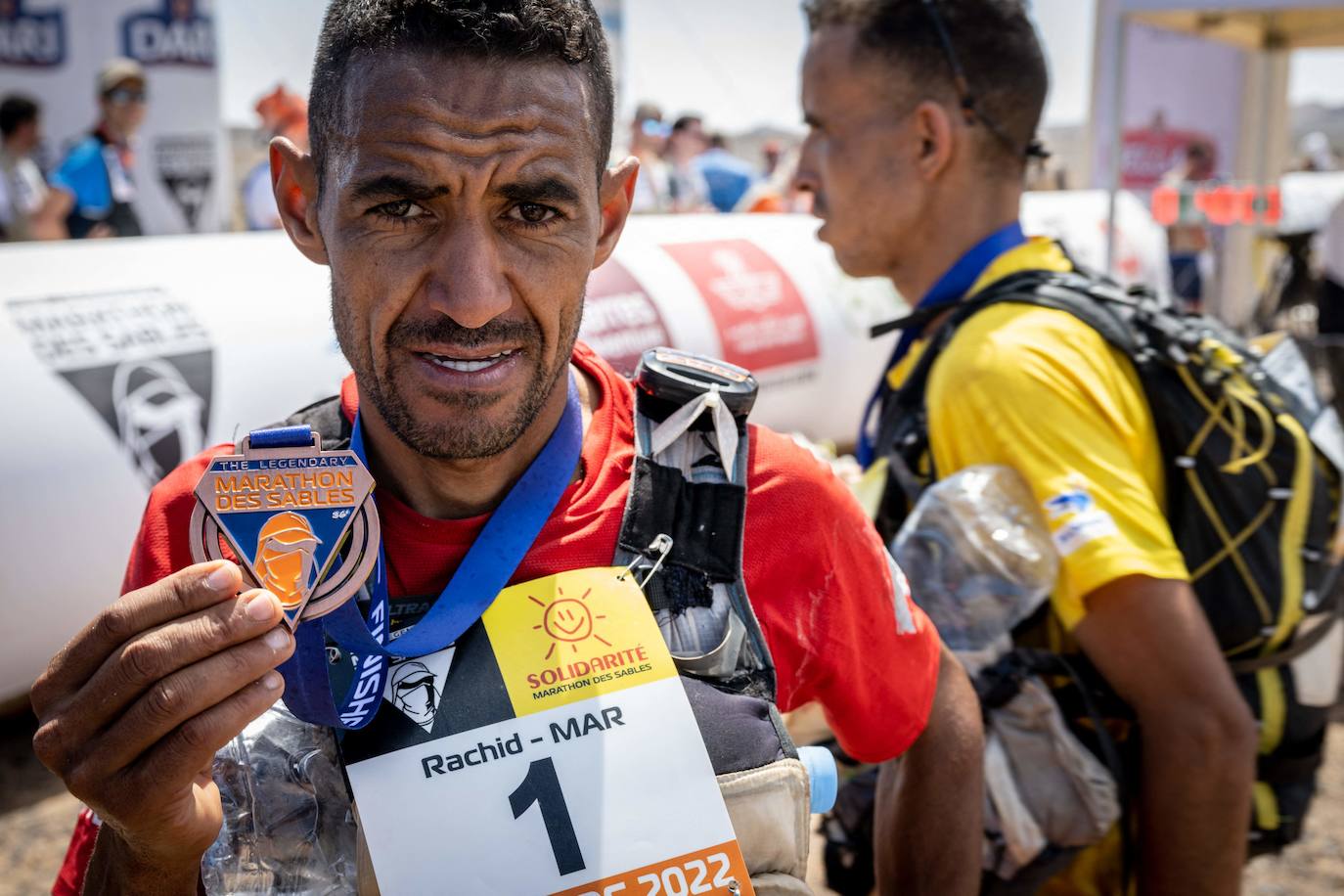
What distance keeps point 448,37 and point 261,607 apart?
2.27ft

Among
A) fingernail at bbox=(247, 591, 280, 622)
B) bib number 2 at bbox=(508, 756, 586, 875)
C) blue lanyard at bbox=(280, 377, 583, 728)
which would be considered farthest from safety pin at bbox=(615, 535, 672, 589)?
fingernail at bbox=(247, 591, 280, 622)

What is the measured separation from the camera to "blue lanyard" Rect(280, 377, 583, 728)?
4.26 feet

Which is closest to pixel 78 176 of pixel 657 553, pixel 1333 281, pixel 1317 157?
pixel 657 553

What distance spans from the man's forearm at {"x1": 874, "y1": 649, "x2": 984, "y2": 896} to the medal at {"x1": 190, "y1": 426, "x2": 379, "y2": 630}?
97 cm

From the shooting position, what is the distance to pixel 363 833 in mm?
1294

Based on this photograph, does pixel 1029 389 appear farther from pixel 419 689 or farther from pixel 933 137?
pixel 419 689

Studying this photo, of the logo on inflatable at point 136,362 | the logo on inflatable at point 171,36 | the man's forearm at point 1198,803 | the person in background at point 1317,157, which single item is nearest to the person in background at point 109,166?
the logo on inflatable at point 171,36

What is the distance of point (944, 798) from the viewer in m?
1.85

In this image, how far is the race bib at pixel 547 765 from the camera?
131 centimetres

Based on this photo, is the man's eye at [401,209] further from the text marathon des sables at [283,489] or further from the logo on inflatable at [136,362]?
the logo on inflatable at [136,362]

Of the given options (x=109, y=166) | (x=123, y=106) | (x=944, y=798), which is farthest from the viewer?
(x=123, y=106)

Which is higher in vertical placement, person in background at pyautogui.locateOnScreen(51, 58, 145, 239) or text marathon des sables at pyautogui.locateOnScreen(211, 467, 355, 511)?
person in background at pyautogui.locateOnScreen(51, 58, 145, 239)

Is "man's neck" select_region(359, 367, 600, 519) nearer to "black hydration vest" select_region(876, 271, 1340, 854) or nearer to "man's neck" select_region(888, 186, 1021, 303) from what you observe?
"black hydration vest" select_region(876, 271, 1340, 854)

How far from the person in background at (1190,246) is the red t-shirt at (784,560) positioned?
11.9 m
